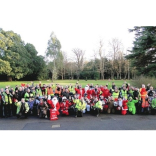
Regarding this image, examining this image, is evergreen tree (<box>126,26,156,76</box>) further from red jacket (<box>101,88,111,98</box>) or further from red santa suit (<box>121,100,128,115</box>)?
red santa suit (<box>121,100,128,115</box>)

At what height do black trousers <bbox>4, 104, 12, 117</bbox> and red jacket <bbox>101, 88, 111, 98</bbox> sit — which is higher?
red jacket <bbox>101, 88, 111, 98</bbox>

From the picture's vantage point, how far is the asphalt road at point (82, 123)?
19.6 ft

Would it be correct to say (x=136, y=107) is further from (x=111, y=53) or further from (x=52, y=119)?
(x=111, y=53)

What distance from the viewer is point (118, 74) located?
33344mm

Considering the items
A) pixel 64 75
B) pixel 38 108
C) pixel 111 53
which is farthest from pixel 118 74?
pixel 38 108

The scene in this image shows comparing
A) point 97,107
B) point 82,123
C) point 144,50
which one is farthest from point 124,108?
point 144,50

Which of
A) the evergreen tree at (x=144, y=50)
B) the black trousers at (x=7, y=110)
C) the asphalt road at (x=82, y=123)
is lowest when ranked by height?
the asphalt road at (x=82, y=123)

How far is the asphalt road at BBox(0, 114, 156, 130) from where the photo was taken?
19.6ft

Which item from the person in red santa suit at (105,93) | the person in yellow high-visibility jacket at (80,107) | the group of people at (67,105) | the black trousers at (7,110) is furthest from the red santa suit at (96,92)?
the black trousers at (7,110)

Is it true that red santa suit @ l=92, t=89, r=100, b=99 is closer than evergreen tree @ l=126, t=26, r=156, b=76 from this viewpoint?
Yes

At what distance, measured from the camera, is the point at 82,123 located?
654 centimetres

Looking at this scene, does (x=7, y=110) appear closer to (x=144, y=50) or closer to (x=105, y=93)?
(x=105, y=93)

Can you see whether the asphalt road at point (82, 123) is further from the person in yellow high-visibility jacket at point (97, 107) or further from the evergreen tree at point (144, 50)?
the evergreen tree at point (144, 50)

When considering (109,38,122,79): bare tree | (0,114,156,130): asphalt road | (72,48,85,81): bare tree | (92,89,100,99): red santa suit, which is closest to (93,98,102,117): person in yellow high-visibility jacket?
(0,114,156,130): asphalt road
